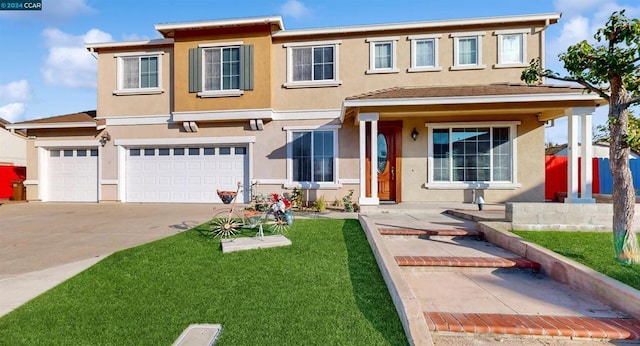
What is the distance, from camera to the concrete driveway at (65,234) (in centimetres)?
423

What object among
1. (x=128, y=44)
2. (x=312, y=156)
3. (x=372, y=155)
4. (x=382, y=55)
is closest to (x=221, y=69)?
(x=128, y=44)

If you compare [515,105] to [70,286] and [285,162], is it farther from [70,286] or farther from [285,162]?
[70,286]

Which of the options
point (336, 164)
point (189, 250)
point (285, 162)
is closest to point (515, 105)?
point (336, 164)

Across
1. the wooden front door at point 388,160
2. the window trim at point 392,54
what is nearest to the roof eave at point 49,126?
the window trim at point 392,54

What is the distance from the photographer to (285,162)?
11.2 meters

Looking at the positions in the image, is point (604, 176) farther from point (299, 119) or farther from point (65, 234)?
point (65, 234)

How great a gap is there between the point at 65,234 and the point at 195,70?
666 centimetres

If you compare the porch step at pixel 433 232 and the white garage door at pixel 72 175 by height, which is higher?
the white garage door at pixel 72 175

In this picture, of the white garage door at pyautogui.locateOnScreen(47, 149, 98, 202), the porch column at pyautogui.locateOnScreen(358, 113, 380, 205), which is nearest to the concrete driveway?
the white garage door at pyautogui.locateOnScreen(47, 149, 98, 202)

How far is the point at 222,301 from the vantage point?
11.2ft

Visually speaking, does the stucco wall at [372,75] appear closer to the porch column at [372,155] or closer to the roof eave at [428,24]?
the roof eave at [428,24]

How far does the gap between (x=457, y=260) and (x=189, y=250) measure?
160 inches

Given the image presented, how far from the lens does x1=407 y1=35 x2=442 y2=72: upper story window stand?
1066 cm

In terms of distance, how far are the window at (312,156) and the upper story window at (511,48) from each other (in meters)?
5.96
